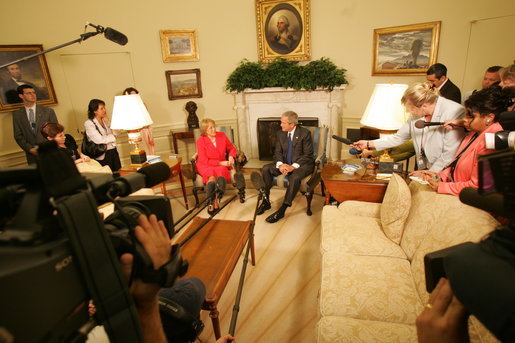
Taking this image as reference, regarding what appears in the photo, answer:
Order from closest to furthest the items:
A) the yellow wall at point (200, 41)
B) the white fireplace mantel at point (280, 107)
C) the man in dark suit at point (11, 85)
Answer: the man in dark suit at point (11, 85), the yellow wall at point (200, 41), the white fireplace mantel at point (280, 107)

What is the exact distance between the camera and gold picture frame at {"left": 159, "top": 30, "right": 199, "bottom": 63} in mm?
5133

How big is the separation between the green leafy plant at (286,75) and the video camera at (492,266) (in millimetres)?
4476

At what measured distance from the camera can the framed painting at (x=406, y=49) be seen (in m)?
4.23

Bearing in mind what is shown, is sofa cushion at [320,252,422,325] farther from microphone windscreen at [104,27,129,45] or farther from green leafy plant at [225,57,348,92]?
green leafy plant at [225,57,348,92]

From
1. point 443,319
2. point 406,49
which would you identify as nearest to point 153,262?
point 443,319

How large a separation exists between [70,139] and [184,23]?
9.37 ft

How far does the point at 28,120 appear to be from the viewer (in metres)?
3.73

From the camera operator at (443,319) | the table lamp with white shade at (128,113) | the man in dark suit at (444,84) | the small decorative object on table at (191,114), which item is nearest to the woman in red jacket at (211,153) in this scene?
the table lamp with white shade at (128,113)

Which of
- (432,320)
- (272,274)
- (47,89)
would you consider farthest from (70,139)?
(432,320)

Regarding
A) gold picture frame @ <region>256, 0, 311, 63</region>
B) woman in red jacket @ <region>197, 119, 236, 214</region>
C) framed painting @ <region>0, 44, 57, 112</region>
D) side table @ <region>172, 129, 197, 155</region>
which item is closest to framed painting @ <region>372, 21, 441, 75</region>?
gold picture frame @ <region>256, 0, 311, 63</region>

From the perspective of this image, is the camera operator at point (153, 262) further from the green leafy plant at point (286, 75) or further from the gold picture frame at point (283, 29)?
the gold picture frame at point (283, 29)

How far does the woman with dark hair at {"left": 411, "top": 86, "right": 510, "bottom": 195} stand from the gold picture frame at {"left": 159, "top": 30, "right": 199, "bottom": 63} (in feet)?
14.8

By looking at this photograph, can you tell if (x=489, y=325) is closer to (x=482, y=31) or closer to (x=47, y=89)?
(x=482, y=31)

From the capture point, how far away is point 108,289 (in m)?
0.65
